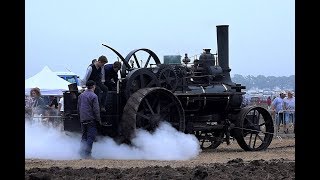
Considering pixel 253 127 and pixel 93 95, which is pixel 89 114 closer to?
pixel 93 95

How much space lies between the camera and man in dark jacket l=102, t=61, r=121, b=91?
47.8 ft

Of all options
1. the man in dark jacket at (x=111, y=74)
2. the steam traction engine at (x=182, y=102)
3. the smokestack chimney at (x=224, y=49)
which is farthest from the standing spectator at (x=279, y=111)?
the man in dark jacket at (x=111, y=74)

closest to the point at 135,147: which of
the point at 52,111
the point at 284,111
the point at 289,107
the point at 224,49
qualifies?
the point at 224,49

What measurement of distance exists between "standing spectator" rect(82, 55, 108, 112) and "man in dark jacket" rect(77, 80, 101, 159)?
0.65m

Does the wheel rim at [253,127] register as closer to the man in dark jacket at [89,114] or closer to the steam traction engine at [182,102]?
the steam traction engine at [182,102]

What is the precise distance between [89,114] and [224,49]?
515 cm

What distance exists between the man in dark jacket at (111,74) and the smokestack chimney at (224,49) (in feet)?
11.5

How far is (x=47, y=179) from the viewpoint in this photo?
8414 mm

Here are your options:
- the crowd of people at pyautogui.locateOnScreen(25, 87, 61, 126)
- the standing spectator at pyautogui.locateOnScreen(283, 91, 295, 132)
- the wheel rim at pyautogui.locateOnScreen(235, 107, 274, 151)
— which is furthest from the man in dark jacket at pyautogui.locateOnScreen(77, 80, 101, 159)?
the standing spectator at pyautogui.locateOnScreen(283, 91, 295, 132)

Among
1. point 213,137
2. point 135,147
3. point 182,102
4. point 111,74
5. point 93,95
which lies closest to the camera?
point 93,95

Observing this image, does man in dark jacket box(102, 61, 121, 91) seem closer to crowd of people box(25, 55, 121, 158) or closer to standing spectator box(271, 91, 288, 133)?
crowd of people box(25, 55, 121, 158)

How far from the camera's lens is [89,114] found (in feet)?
44.7

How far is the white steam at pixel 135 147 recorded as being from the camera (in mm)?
14352
